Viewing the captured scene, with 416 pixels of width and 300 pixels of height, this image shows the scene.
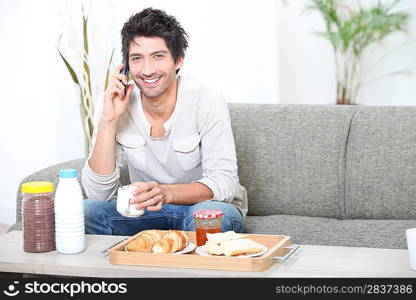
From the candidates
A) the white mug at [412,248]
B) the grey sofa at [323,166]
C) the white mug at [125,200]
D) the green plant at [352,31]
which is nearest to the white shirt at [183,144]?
the grey sofa at [323,166]

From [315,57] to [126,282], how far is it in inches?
151

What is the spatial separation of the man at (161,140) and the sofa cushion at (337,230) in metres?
0.17

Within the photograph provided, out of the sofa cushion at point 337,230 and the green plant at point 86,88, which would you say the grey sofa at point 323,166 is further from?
the green plant at point 86,88

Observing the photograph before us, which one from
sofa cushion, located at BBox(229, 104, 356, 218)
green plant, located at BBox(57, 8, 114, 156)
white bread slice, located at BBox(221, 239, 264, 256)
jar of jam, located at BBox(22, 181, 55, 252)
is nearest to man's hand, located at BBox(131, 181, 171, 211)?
jar of jam, located at BBox(22, 181, 55, 252)

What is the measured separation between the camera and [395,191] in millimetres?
2969

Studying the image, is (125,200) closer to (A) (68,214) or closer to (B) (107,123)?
(A) (68,214)

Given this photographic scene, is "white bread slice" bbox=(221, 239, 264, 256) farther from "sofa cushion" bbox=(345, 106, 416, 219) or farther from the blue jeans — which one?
"sofa cushion" bbox=(345, 106, 416, 219)

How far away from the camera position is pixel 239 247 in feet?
6.57

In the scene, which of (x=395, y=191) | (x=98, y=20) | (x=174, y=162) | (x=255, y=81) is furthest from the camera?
(x=255, y=81)

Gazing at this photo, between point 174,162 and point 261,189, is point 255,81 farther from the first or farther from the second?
point 174,162

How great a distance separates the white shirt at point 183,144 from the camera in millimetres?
2682

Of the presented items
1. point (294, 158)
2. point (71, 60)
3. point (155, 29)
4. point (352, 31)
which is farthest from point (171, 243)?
point (352, 31)

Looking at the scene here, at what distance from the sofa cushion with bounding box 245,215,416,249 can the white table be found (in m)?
0.57

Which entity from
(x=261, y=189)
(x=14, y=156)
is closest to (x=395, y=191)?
(x=261, y=189)
